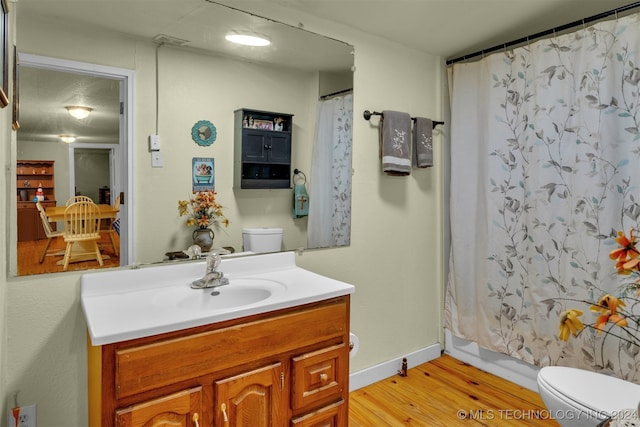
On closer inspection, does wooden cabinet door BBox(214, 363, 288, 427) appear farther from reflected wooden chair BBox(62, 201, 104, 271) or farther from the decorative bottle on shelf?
the decorative bottle on shelf

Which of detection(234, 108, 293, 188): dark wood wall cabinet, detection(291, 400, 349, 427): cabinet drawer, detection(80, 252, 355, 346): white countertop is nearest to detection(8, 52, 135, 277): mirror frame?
detection(80, 252, 355, 346): white countertop

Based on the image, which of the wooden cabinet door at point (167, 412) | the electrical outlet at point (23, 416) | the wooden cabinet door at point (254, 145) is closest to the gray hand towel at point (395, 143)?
the wooden cabinet door at point (254, 145)

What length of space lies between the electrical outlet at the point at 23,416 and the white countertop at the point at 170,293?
0.42 m

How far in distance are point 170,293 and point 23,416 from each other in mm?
647

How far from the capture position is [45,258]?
4.97 feet

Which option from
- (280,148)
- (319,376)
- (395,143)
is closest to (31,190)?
(280,148)

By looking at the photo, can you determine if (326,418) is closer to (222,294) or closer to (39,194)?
(222,294)

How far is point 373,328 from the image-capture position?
101 inches

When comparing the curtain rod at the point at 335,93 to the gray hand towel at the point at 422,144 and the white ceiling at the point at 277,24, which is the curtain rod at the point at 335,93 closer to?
the white ceiling at the point at 277,24

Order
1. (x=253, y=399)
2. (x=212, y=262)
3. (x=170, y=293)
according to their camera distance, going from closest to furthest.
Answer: (x=253, y=399)
(x=170, y=293)
(x=212, y=262)

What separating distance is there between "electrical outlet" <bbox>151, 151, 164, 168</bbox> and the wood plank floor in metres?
1.60

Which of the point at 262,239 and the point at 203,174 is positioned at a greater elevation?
the point at 203,174

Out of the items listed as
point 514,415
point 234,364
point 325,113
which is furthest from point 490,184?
point 234,364

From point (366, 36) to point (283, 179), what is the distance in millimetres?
1050
